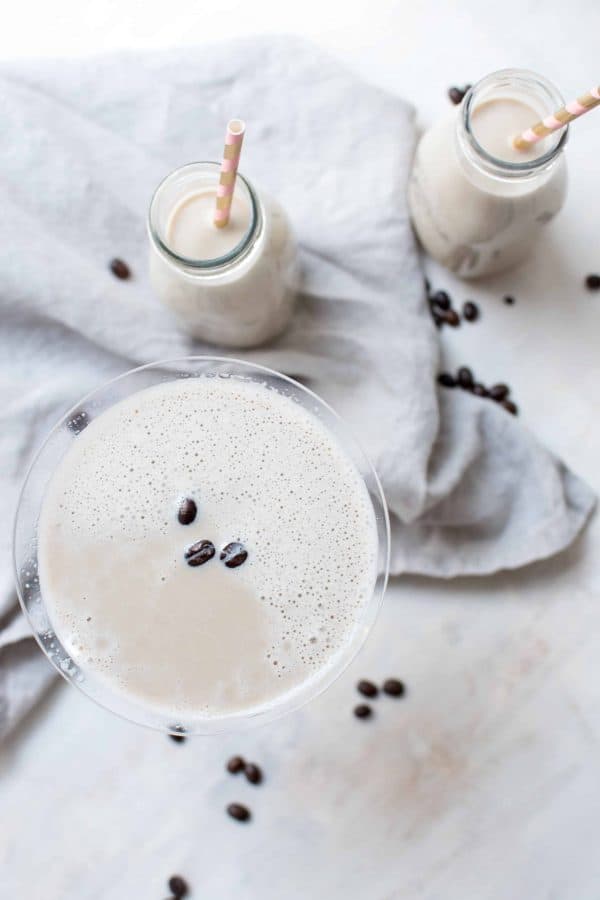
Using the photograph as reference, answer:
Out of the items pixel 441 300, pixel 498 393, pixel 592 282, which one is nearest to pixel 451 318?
pixel 441 300

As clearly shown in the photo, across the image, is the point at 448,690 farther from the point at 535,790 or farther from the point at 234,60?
the point at 234,60

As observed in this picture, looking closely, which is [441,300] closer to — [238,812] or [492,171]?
[492,171]

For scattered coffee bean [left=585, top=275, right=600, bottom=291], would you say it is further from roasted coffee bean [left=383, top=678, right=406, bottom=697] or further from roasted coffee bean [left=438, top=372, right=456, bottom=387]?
roasted coffee bean [left=383, top=678, right=406, bottom=697]

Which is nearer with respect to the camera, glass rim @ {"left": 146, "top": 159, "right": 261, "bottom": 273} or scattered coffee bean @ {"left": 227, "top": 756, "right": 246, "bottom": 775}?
glass rim @ {"left": 146, "top": 159, "right": 261, "bottom": 273}

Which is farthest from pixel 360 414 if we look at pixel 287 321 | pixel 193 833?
pixel 193 833

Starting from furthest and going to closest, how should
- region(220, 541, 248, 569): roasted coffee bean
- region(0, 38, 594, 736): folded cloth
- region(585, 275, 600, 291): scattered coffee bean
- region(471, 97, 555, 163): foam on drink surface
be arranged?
1. region(585, 275, 600, 291): scattered coffee bean
2. region(0, 38, 594, 736): folded cloth
3. region(471, 97, 555, 163): foam on drink surface
4. region(220, 541, 248, 569): roasted coffee bean

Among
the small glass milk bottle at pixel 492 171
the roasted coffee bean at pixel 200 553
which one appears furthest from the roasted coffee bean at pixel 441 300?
the roasted coffee bean at pixel 200 553

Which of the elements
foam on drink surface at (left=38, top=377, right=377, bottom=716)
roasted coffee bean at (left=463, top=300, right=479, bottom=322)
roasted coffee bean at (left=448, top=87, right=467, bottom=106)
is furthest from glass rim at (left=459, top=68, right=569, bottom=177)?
foam on drink surface at (left=38, top=377, right=377, bottom=716)

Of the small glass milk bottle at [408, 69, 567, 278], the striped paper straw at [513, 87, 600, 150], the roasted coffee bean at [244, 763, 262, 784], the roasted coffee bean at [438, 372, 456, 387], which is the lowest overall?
the roasted coffee bean at [244, 763, 262, 784]
